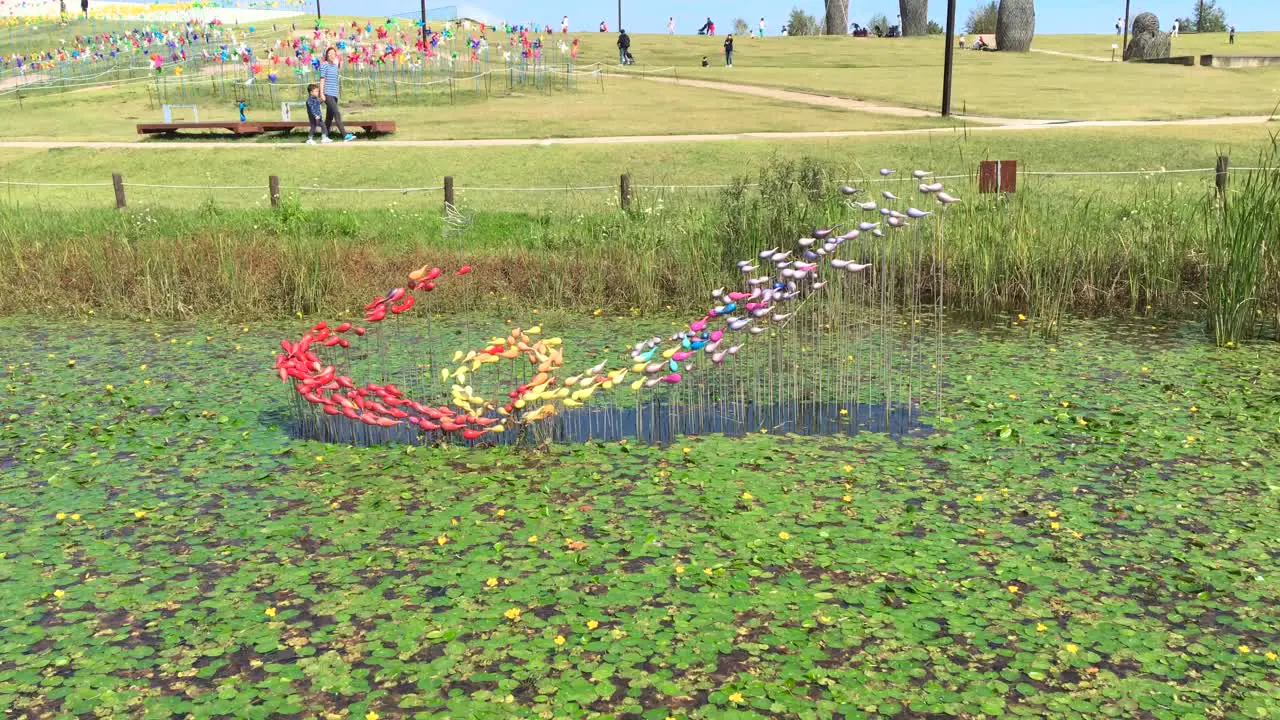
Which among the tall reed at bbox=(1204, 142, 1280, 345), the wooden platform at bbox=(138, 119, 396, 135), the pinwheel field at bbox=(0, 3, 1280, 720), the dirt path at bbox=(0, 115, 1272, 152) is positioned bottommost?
the pinwheel field at bbox=(0, 3, 1280, 720)

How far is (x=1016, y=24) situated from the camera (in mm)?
45125

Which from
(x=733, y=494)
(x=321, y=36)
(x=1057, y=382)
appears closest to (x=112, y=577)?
(x=733, y=494)

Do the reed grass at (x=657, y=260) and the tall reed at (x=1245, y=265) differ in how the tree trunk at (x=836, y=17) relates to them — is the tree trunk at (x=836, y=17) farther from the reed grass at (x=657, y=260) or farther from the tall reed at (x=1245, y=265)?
the tall reed at (x=1245, y=265)

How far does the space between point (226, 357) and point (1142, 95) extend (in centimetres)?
2575

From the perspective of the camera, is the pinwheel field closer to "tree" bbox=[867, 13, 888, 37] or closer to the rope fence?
the rope fence

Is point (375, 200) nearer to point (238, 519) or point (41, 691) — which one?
point (238, 519)

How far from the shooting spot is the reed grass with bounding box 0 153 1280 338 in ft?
31.2

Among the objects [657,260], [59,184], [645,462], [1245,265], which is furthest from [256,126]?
[1245,265]

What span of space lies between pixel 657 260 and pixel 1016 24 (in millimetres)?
39460

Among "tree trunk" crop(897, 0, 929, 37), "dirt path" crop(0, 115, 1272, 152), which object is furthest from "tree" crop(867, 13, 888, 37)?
"dirt path" crop(0, 115, 1272, 152)

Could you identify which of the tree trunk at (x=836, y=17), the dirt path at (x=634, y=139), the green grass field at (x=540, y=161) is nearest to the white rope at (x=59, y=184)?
the green grass field at (x=540, y=161)

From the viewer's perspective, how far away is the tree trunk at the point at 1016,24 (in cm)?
4497

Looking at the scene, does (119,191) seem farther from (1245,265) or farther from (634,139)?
(1245,265)

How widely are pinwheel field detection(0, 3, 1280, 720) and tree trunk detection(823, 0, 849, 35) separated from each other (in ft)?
145
